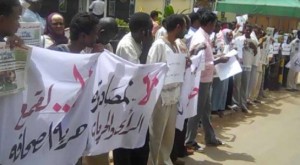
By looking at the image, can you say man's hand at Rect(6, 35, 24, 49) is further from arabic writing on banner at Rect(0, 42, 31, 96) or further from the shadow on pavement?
the shadow on pavement

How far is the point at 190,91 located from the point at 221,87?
9.84ft

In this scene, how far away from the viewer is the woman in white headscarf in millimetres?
8109

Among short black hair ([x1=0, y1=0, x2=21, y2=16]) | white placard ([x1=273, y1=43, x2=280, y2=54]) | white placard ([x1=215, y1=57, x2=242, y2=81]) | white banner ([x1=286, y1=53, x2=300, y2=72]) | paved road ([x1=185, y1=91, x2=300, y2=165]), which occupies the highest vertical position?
short black hair ([x1=0, y1=0, x2=21, y2=16])

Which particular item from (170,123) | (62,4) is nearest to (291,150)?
(170,123)

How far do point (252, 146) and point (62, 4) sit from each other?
8380 millimetres

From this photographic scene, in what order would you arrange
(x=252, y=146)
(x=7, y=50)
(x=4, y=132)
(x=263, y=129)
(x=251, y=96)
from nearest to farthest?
1. (x=7, y=50)
2. (x=4, y=132)
3. (x=252, y=146)
4. (x=263, y=129)
5. (x=251, y=96)

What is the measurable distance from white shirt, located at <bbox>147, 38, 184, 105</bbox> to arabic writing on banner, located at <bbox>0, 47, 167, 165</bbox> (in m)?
0.26

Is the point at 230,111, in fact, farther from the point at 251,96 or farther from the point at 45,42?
the point at 45,42

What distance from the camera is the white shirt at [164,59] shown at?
4.54 metres

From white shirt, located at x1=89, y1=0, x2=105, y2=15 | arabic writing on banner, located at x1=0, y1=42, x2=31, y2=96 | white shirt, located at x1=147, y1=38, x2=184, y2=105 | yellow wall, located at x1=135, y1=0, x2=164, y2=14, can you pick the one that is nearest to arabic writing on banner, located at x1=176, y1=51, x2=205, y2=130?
white shirt, located at x1=147, y1=38, x2=184, y2=105

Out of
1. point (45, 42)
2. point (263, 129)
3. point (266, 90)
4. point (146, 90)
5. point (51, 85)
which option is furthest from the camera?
point (266, 90)

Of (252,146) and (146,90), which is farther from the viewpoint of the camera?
(252,146)

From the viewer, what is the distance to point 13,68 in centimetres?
278

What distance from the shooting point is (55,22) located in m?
4.83
